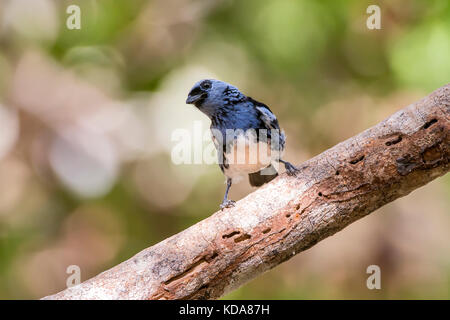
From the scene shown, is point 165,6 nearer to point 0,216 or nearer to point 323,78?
point 323,78

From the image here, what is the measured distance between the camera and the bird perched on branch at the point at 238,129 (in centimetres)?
310

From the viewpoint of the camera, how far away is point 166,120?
205 inches

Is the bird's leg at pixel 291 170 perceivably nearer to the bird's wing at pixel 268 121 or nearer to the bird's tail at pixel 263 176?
the bird's wing at pixel 268 121

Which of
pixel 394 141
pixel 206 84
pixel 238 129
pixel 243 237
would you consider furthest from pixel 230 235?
pixel 206 84

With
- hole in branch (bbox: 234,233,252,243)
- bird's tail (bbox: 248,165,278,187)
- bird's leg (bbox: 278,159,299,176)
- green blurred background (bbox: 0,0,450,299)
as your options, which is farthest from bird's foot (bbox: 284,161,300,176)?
green blurred background (bbox: 0,0,450,299)

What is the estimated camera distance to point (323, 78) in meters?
5.48

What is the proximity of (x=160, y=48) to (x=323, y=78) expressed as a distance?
1.99 metres

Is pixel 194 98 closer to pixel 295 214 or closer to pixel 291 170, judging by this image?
pixel 291 170

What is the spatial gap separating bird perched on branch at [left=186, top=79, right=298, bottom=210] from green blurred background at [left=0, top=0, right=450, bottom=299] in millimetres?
1790

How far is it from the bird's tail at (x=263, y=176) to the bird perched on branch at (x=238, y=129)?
154 millimetres

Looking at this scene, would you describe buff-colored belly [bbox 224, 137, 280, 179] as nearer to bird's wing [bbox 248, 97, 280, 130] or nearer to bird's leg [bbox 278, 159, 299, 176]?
bird's wing [bbox 248, 97, 280, 130]

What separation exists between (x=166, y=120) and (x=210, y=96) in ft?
6.72

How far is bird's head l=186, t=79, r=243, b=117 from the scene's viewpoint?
3.22 metres

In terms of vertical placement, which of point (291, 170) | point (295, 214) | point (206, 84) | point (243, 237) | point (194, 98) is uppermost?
point (206, 84)
